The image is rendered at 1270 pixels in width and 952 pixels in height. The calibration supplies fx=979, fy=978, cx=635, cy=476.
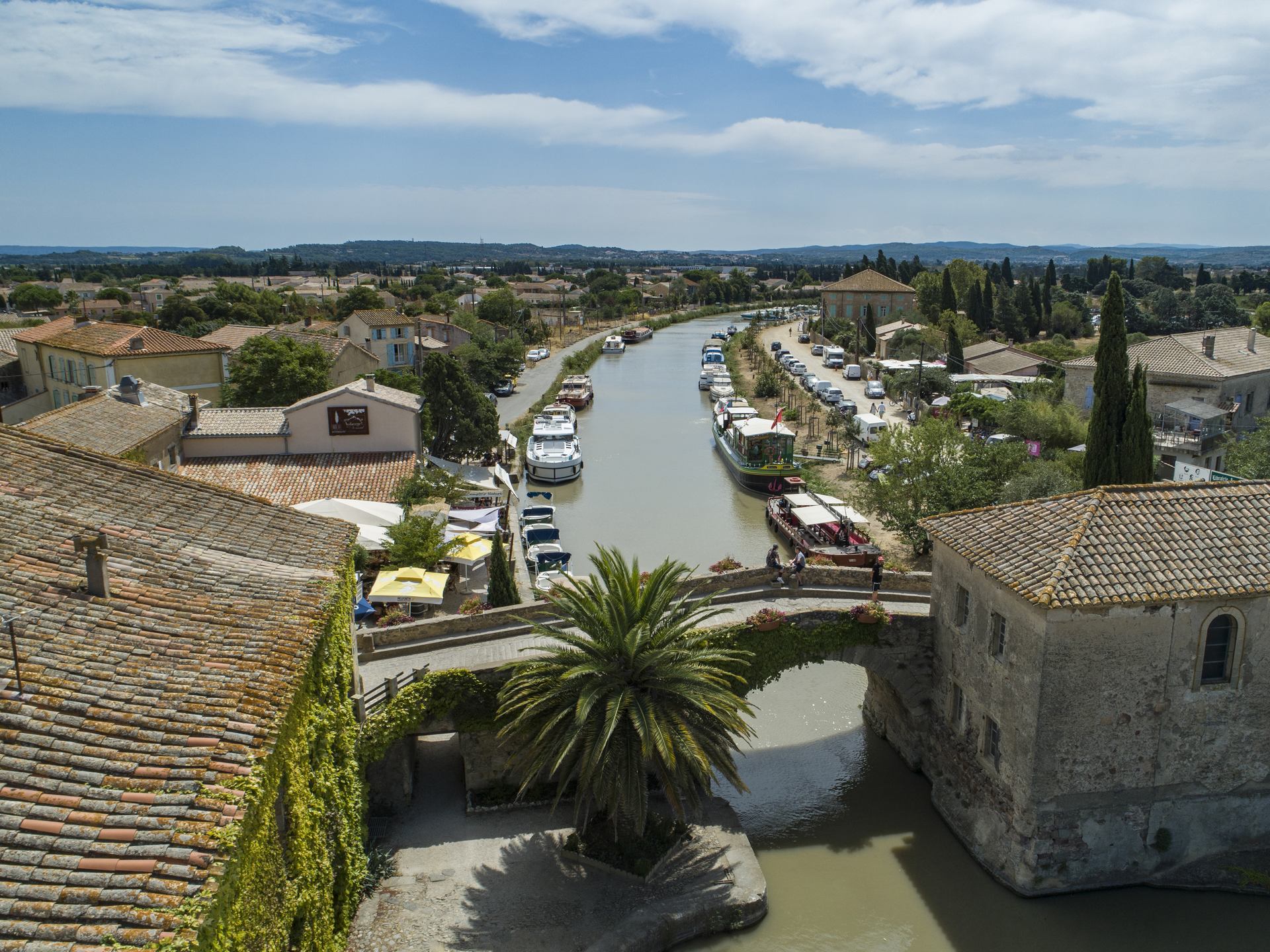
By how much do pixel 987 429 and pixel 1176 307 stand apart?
99.1m

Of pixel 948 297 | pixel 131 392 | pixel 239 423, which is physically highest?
pixel 948 297

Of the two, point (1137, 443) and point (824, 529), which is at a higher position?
point (1137, 443)

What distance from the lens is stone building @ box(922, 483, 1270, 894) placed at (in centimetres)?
1789

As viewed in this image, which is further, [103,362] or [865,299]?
[865,299]

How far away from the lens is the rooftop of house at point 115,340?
50281 millimetres

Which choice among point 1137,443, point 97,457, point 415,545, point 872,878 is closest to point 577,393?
point 415,545

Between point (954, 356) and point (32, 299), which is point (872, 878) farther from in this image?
point (32, 299)

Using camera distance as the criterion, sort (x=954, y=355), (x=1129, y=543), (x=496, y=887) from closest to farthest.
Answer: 1. (x=496, y=887)
2. (x=1129, y=543)
3. (x=954, y=355)

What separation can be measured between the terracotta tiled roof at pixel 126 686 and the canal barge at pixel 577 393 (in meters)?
60.7

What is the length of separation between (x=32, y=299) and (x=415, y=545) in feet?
500

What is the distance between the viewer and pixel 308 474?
37.6 meters

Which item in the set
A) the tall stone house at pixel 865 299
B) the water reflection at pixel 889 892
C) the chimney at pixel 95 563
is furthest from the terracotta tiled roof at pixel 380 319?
the chimney at pixel 95 563

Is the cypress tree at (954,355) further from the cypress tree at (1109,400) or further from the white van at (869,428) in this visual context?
the cypress tree at (1109,400)

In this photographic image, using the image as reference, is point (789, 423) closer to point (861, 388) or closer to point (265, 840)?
point (861, 388)
